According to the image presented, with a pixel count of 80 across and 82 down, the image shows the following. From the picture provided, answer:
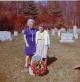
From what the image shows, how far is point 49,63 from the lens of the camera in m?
3.91

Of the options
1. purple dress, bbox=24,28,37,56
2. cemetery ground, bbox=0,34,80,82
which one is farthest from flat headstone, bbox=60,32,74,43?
purple dress, bbox=24,28,37,56

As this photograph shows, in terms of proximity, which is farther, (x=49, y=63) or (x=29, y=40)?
(x=49, y=63)

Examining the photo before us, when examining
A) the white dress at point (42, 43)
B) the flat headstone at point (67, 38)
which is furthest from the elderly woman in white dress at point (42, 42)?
the flat headstone at point (67, 38)

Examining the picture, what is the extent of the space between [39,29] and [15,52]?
0.35 m

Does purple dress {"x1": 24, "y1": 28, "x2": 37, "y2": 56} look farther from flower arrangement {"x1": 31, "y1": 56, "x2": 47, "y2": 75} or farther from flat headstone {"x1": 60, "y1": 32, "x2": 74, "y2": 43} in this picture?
flat headstone {"x1": 60, "y1": 32, "x2": 74, "y2": 43}

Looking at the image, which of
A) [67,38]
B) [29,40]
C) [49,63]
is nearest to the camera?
[29,40]

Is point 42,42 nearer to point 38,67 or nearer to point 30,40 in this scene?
point 30,40

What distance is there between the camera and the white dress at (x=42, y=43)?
3.78 metres

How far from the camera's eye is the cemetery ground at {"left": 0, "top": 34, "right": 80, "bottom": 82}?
3.77 meters

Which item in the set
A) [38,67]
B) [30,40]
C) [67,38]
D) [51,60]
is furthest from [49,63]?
[67,38]

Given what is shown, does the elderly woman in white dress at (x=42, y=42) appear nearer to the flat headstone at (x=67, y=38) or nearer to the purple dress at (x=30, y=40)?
the purple dress at (x=30, y=40)

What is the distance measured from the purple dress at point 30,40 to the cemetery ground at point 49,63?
74mm

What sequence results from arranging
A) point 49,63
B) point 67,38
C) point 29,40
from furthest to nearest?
point 67,38 < point 49,63 < point 29,40

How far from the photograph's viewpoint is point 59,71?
383 cm
